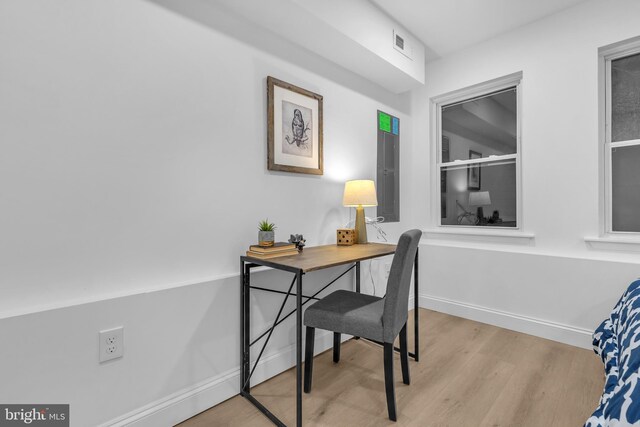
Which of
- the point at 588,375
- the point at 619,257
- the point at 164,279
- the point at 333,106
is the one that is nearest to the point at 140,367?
the point at 164,279

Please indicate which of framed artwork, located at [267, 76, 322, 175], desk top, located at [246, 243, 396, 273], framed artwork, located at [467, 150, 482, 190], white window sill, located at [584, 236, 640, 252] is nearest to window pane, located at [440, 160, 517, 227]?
framed artwork, located at [467, 150, 482, 190]

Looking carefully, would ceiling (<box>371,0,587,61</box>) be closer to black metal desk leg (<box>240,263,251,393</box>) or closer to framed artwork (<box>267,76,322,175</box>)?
framed artwork (<box>267,76,322,175</box>)

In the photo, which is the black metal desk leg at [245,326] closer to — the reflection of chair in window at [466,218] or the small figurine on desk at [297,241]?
the small figurine on desk at [297,241]

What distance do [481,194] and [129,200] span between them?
9.34 feet

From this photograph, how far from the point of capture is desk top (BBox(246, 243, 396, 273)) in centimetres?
148

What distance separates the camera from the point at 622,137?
224 cm

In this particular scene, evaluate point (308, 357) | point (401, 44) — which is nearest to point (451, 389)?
point (308, 357)

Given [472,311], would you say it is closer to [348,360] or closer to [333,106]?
[348,360]

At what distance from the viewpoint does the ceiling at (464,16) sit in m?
2.26

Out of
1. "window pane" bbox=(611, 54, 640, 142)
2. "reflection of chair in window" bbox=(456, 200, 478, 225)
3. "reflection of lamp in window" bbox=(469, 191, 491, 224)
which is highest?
"window pane" bbox=(611, 54, 640, 142)

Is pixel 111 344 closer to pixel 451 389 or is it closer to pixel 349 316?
pixel 349 316

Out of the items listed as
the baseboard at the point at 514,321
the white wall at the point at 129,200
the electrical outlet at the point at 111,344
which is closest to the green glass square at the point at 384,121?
the white wall at the point at 129,200

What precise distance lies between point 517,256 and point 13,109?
3206 mm

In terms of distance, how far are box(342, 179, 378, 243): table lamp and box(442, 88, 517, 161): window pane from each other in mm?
1364
